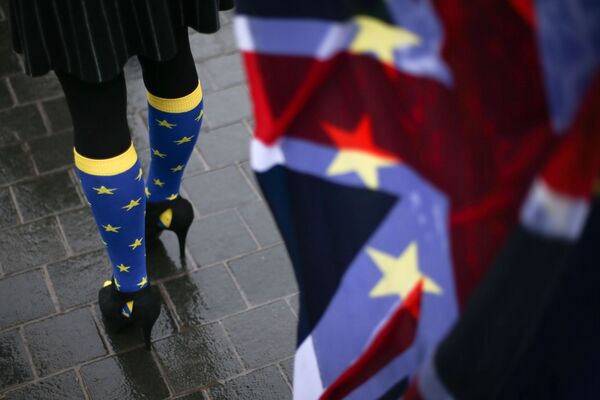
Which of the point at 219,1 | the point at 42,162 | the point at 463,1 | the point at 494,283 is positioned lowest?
the point at 42,162

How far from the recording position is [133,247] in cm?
261

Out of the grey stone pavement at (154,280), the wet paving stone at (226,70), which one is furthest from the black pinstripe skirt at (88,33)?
the wet paving stone at (226,70)

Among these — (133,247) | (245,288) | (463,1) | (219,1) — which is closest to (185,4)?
(219,1)

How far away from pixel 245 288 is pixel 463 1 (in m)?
1.90

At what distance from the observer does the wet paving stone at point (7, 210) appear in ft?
10.8

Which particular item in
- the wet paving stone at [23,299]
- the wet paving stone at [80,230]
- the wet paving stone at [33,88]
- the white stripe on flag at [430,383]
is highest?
the white stripe on flag at [430,383]

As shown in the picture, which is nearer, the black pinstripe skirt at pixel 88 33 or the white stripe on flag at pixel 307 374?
the white stripe on flag at pixel 307 374

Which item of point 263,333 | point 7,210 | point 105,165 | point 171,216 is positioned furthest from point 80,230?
point 105,165

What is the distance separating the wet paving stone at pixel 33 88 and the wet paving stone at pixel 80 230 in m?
0.78

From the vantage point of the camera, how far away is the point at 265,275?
3080 mm

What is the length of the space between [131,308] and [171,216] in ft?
1.19

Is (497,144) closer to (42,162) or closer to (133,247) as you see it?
(133,247)

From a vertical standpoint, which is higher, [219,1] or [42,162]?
[219,1]

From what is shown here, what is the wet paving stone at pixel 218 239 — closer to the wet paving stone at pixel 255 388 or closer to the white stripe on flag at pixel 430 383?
the wet paving stone at pixel 255 388
